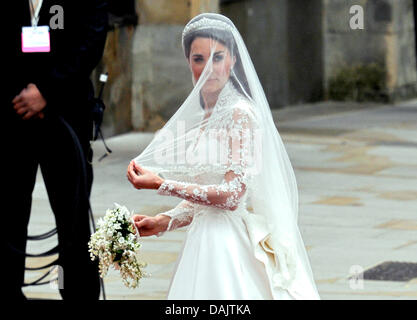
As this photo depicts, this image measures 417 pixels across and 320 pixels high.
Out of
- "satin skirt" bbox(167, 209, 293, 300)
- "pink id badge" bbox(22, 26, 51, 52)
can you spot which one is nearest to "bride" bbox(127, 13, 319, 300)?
"satin skirt" bbox(167, 209, 293, 300)

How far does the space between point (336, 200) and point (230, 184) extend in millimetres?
5591

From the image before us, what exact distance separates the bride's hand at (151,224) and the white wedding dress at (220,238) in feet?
0.41

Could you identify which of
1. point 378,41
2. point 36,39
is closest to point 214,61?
point 36,39

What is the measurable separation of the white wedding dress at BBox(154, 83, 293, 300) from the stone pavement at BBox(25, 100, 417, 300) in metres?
2.22

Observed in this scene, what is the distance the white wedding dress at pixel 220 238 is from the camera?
4.23m

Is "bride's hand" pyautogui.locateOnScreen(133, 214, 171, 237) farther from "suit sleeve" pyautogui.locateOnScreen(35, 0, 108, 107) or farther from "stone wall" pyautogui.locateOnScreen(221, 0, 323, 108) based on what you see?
"stone wall" pyautogui.locateOnScreen(221, 0, 323, 108)

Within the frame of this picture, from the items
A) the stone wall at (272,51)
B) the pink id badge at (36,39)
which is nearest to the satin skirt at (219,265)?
the pink id badge at (36,39)

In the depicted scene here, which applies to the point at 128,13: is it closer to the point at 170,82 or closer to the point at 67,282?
the point at 170,82

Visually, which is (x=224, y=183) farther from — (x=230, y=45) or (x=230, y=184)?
(x=230, y=45)

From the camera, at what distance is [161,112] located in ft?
46.6

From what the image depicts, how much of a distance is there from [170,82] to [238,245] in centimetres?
998

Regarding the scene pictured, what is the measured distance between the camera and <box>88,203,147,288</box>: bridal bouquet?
14.2 ft

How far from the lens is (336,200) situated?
9734 millimetres

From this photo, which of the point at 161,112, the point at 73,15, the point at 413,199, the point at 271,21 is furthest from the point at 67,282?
the point at 271,21
